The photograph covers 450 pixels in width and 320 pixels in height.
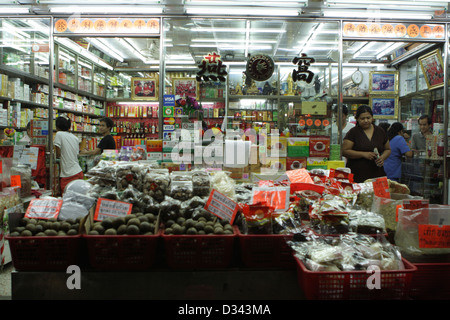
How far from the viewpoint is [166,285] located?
1.63m

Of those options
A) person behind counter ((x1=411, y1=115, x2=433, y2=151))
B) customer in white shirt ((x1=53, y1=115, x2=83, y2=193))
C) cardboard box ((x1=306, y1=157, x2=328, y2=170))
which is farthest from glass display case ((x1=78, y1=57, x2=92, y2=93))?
person behind counter ((x1=411, y1=115, x2=433, y2=151))

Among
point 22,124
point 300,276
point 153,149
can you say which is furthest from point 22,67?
point 300,276

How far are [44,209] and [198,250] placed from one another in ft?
2.87

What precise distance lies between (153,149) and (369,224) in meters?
3.14

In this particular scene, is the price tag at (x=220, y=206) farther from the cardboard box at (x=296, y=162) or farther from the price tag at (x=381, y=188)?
the cardboard box at (x=296, y=162)

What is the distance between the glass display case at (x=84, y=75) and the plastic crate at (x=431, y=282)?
8.83 meters

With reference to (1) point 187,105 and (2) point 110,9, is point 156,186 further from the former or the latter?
(2) point 110,9

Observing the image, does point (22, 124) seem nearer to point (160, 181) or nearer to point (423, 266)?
point (160, 181)

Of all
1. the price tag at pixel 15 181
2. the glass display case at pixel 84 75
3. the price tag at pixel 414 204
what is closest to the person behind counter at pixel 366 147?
the price tag at pixel 414 204

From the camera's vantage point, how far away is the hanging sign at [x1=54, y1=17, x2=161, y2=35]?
5.06 metres

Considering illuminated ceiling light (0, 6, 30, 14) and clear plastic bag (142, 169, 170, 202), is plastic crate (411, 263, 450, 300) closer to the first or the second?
clear plastic bag (142, 169, 170, 202)

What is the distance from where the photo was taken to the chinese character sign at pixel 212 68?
5.50 m

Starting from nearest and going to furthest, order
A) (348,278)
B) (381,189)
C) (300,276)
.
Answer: (348,278), (300,276), (381,189)

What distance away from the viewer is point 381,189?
228 centimetres
